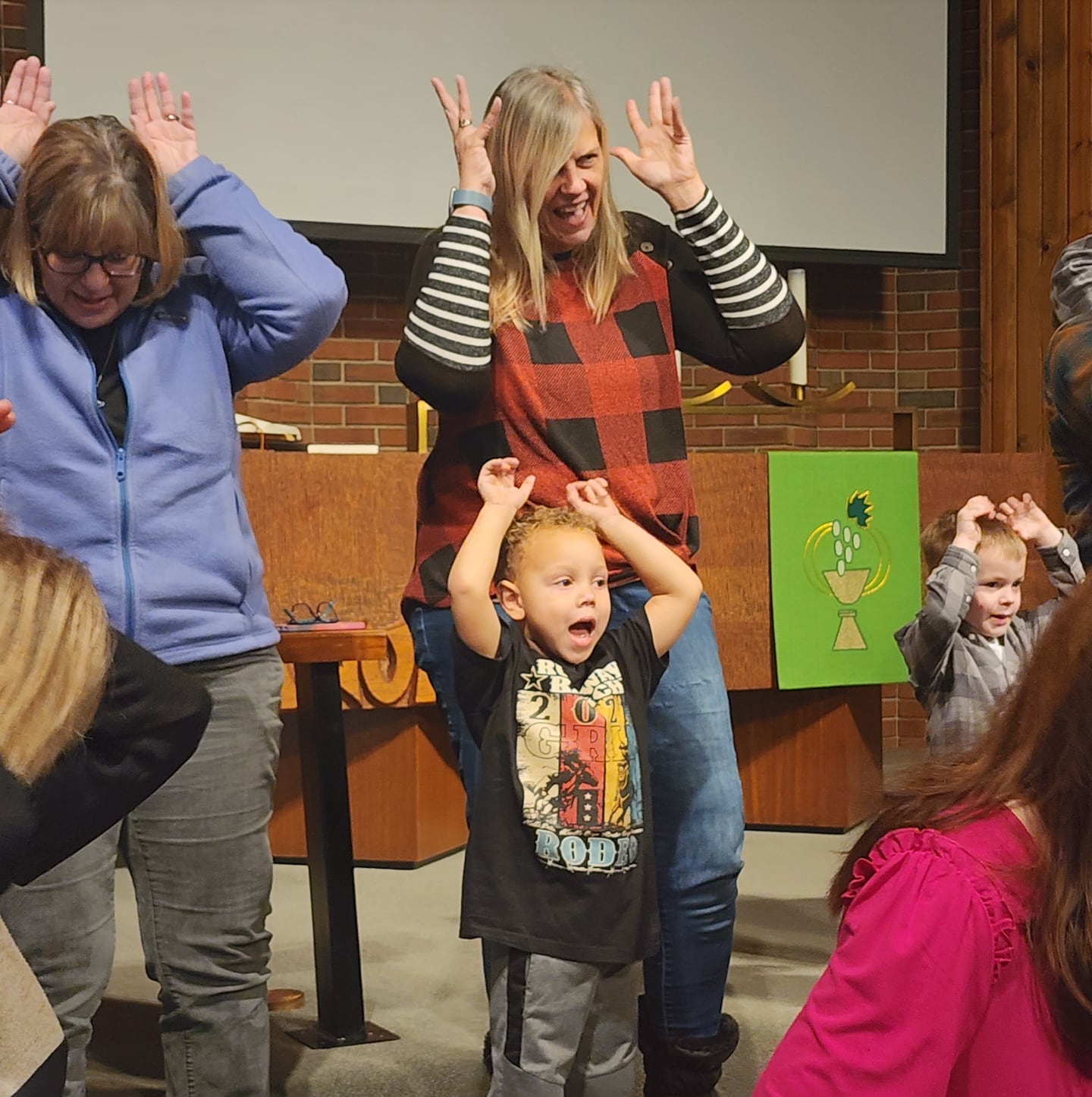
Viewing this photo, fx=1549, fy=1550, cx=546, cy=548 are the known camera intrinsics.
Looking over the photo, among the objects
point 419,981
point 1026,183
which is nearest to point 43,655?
point 419,981

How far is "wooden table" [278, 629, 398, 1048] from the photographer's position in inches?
101

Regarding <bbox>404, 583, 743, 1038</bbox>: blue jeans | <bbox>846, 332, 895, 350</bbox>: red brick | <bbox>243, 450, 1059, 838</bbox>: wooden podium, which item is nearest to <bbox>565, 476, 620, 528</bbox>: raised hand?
<bbox>404, 583, 743, 1038</bbox>: blue jeans

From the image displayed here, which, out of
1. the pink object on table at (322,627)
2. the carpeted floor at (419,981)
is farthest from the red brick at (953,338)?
the pink object on table at (322,627)

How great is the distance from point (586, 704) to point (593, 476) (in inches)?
12.7

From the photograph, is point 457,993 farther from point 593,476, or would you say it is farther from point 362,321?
point 362,321

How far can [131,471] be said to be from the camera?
1.91m

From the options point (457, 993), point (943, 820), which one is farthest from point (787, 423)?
point (943, 820)

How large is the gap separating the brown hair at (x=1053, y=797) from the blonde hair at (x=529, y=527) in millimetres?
1040

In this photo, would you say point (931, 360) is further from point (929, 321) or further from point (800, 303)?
point (800, 303)

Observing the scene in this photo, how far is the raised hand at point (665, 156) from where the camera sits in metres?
2.22

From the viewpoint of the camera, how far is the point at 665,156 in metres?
2.24

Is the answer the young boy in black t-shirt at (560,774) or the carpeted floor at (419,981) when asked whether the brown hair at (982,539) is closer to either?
the carpeted floor at (419,981)

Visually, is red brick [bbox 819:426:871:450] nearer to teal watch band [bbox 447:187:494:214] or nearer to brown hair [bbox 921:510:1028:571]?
brown hair [bbox 921:510:1028:571]

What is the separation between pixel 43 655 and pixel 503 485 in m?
0.83
